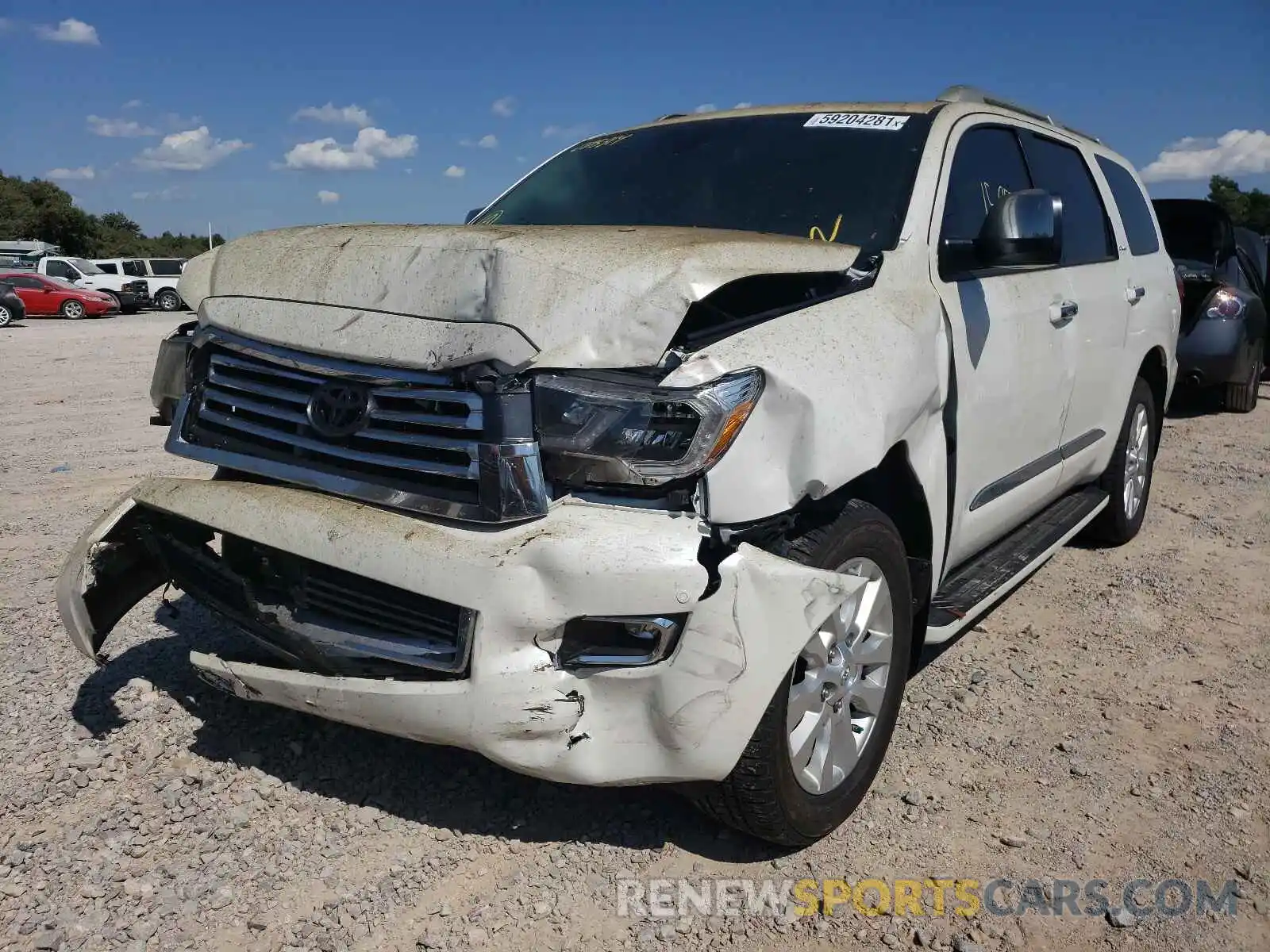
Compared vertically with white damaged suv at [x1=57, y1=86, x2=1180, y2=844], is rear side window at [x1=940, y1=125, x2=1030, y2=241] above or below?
above

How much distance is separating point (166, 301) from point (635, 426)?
35003mm

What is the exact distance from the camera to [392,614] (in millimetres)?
2336

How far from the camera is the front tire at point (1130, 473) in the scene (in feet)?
16.7

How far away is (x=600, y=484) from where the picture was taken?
2.23 metres

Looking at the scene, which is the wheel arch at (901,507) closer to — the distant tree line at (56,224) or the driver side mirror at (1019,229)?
the driver side mirror at (1019,229)

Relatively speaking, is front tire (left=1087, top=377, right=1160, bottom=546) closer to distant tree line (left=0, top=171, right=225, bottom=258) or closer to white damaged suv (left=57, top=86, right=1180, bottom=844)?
white damaged suv (left=57, top=86, right=1180, bottom=844)

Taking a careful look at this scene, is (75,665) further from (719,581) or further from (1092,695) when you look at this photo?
(1092,695)

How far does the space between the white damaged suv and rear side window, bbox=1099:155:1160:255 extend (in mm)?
2191

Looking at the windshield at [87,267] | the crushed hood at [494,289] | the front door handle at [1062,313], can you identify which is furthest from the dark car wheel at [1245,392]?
the windshield at [87,267]

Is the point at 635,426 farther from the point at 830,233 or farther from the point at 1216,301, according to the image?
A: the point at 1216,301

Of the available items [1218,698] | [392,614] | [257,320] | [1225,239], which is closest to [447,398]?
[392,614]

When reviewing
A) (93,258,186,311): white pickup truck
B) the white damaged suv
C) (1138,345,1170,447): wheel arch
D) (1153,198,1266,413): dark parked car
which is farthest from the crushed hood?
(93,258,186,311): white pickup truck

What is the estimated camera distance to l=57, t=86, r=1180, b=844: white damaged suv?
218 cm

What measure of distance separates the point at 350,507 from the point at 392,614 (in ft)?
0.89
